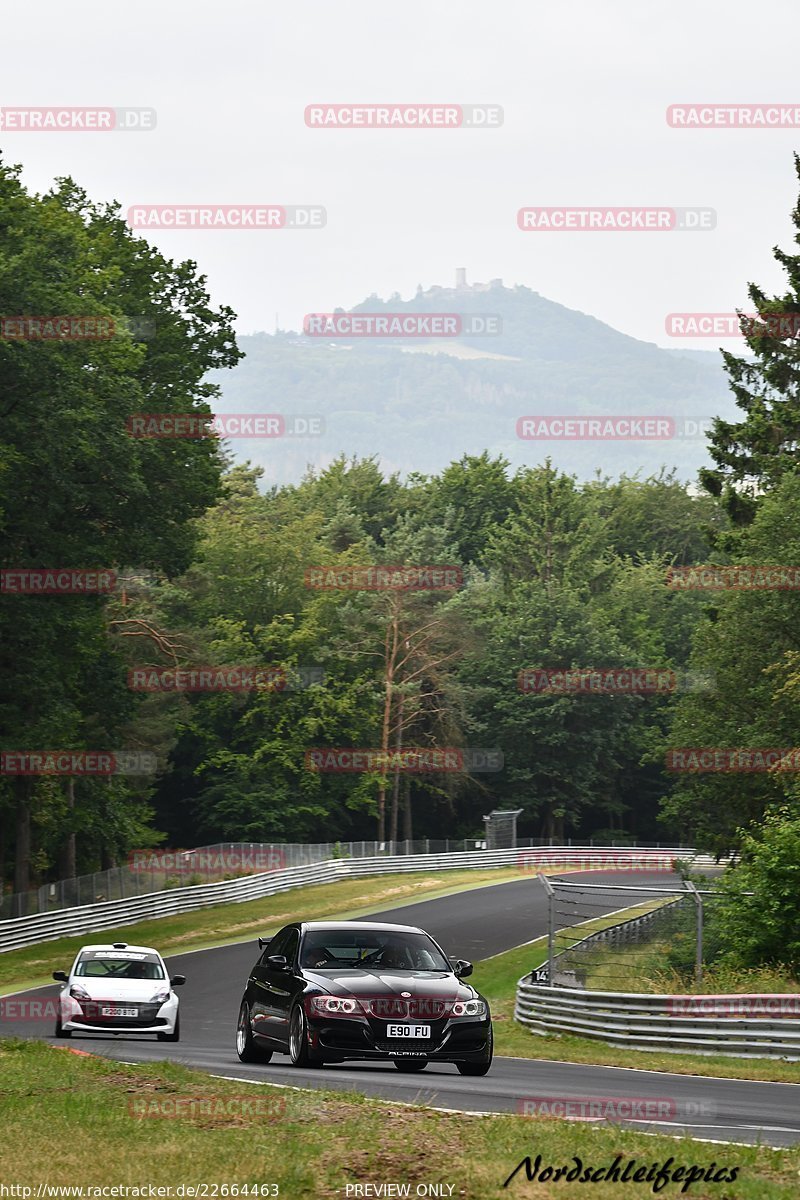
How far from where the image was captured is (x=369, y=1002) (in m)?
15.9

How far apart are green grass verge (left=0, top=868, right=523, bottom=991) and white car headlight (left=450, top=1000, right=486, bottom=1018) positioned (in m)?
24.4

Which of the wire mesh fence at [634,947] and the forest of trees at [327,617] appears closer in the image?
the wire mesh fence at [634,947]

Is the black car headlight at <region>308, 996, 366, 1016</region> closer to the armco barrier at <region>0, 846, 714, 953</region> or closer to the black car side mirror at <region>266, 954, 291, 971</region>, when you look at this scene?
the black car side mirror at <region>266, 954, 291, 971</region>

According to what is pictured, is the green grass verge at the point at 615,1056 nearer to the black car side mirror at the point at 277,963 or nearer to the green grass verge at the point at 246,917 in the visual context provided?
the black car side mirror at the point at 277,963

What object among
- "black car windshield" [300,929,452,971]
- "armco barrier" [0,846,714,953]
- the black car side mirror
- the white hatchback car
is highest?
"black car windshield" [300,929,452,971]

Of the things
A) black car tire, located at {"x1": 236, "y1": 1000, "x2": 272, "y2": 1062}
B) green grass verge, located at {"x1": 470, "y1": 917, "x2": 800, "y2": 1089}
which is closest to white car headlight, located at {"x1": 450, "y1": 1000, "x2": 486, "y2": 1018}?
black car tire, located at {"x1": 236, "y1": 1000, "x2": 272, "y2": 1062}

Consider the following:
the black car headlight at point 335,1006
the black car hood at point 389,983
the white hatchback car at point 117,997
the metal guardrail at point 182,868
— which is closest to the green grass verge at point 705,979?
the white hatchback car at point 117,997

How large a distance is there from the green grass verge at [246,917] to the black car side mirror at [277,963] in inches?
890

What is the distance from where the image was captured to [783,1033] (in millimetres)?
20891

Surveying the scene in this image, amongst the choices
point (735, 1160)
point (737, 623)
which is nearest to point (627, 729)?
point (737, 623)

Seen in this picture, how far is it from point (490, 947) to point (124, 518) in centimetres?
1552

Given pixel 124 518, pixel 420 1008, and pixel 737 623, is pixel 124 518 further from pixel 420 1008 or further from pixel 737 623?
pixel 420 1008

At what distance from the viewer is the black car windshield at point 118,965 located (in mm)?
24281

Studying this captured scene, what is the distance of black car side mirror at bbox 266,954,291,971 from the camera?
16.8 meters
